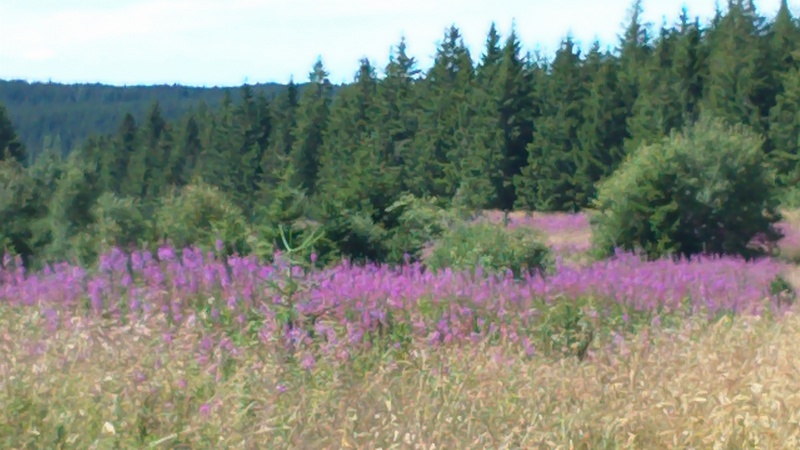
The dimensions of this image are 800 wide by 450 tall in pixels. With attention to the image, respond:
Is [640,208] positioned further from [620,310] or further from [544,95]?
[544,95]

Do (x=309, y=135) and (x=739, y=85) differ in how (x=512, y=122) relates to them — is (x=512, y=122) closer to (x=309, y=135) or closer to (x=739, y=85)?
(x=739, y=85)

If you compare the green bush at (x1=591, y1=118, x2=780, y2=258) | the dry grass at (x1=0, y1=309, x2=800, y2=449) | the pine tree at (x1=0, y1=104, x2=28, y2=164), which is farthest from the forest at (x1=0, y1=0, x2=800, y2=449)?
the pine tree at (x1=0, y1=104, x2=28, y2=164)

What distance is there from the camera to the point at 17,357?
5117 millimetres

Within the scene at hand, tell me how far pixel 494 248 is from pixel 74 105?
547ft

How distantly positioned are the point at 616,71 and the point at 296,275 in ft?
162

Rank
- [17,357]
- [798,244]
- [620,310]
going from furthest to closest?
[798,244], [620,310], [17,357]

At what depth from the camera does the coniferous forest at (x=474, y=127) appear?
146 feet

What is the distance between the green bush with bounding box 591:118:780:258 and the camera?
25.0m

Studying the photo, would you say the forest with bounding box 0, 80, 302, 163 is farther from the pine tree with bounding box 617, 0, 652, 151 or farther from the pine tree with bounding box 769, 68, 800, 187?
the pine tree with bounding box 769, 68, 800, 187

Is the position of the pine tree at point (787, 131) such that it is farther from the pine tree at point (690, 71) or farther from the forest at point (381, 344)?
the forest at point (381, 344)

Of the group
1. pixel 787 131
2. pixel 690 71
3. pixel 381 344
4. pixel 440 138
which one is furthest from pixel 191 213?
pixel 440 138

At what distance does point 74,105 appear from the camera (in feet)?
560

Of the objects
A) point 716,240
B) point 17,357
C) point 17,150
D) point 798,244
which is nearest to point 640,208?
point 716,240

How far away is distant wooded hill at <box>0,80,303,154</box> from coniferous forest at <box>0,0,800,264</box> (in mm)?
83849
